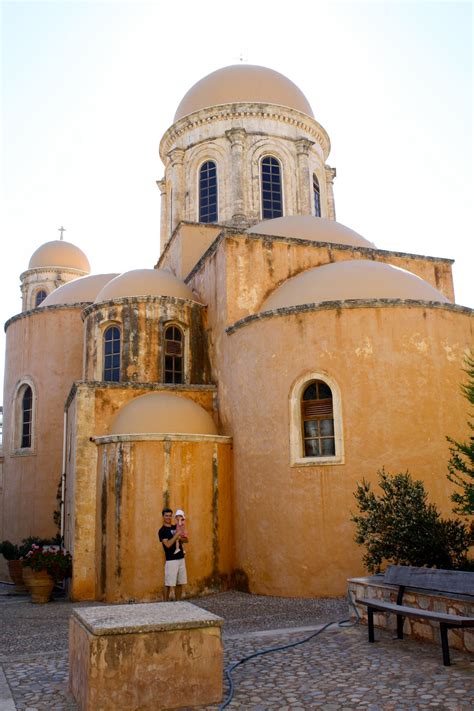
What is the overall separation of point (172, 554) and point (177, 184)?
512 inches

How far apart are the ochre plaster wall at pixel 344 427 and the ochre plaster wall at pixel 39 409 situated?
24.0 ft

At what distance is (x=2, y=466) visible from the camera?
63.6ft

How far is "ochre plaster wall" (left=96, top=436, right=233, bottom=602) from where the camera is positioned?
11.3 meters

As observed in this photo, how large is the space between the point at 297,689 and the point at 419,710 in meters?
1.07

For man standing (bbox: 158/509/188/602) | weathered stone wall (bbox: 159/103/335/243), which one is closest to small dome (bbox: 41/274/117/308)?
weathered stone wall (bbox: 159/103/335/243)

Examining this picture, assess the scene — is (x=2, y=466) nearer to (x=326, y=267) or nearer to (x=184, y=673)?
(x=326, y=267)

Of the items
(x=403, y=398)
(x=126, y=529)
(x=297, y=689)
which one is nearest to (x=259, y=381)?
(x=403, y=398)

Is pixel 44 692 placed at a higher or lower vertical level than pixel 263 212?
lower

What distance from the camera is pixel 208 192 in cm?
1967

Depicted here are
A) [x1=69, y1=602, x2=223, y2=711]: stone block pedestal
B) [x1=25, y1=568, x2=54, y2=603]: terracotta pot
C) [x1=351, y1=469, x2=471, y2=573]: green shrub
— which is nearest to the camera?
[x1=69, y1=602, x2=223, y2=711]: stone block pedestal

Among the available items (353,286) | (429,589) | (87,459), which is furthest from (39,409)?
(429,589)

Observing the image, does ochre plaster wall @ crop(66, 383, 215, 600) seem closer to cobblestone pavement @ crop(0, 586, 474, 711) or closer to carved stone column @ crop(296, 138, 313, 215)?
cobblestone pavement @ crop(0, 586, 474, 711)

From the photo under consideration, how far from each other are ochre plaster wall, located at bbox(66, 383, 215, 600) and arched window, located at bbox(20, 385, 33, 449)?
4970 mm

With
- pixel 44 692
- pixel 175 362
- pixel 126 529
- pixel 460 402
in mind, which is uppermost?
pixel 175 362
